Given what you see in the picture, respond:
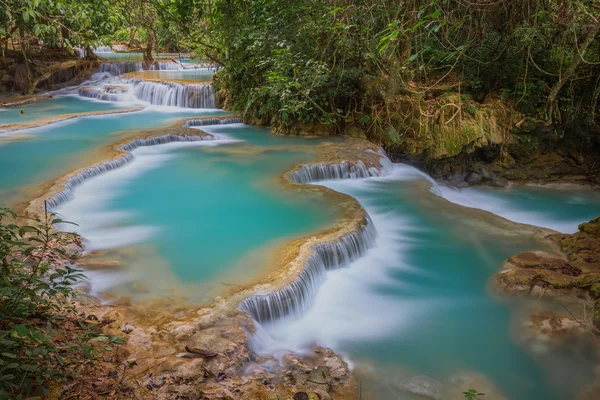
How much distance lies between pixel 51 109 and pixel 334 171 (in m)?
10.8

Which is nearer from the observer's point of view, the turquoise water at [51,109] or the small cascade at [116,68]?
the turquoise water at [51,109]

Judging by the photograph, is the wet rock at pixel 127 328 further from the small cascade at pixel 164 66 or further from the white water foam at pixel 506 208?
the small cascade at pixel 164 66

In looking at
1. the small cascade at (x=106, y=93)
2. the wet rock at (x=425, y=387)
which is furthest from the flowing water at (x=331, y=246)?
the small cascade at (x=106, y=93)

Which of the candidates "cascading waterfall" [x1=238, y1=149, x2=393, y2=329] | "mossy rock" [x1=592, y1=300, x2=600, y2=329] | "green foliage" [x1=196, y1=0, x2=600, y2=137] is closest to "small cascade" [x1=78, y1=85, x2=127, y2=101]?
"green foliage" [x1=196, y1=0, x2=600, y2=137]

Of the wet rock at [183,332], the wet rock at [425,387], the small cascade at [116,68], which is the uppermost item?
the small cascade at [116,68]

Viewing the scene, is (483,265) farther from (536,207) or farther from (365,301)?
(536,207)

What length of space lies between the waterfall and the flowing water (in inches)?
1.3

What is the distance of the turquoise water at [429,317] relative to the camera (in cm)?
381

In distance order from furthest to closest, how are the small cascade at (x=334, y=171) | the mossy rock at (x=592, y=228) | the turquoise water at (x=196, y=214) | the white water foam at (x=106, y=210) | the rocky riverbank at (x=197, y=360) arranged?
the small cascade at (x=334, y=171), the mossy rock at (x=592, y=228), the white water foam at (x=106, y=210), the turquoise water at (x=196, y=214), the rocky riverbank at (x=197, y=360)

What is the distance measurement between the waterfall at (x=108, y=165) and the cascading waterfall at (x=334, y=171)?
10.8 ft

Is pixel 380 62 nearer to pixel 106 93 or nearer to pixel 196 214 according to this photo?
pixel 196 214

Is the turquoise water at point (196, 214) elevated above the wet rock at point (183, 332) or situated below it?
above

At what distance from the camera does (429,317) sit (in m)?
4.59

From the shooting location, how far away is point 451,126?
917cm
